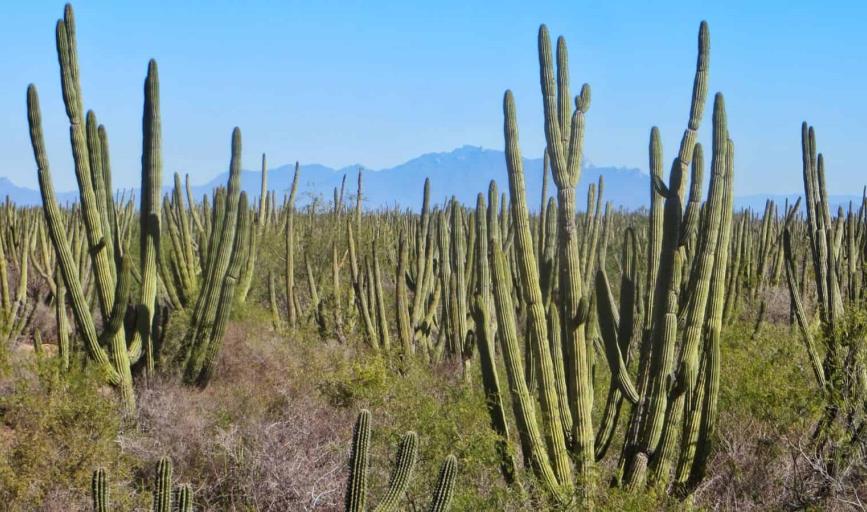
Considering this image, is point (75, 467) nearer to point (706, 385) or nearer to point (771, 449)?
point (706, 385)

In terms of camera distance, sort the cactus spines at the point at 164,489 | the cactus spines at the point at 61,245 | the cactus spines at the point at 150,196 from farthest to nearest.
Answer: the cactus spines at the point at 150,196, the cactus spines at the point at 61,245, the cactus spines at the point at 164,489

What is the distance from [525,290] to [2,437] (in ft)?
14.8

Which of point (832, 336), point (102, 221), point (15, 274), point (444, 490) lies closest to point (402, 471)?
point (444, 490)

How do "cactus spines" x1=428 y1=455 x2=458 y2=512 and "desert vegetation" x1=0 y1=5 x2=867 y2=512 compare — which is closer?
"cactus spines" x1=428 y1=455 x2=458 y2=512

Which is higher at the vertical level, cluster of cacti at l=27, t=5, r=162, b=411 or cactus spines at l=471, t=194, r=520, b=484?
cluster of cacti at l=27, t=5, r=162, b=411

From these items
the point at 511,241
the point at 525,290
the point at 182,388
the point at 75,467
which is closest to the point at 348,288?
the point at 511,241

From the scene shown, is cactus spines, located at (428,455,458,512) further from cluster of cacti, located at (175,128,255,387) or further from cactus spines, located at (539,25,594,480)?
cluster of cacti, located at (175,128,255,387)

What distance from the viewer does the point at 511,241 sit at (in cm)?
1430

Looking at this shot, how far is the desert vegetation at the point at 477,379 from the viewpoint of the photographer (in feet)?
24.2

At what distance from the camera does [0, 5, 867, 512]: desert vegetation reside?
7.39 meters

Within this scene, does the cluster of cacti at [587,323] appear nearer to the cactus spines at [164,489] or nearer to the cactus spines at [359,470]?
the cactus spines at [359,470]

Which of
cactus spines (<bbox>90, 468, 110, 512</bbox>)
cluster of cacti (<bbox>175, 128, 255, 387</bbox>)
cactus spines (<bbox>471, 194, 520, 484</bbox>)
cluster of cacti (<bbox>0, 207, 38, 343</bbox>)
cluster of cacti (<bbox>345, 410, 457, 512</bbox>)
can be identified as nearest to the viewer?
cactus spines (<bbox>90, 468, 110, 512</bbox>)

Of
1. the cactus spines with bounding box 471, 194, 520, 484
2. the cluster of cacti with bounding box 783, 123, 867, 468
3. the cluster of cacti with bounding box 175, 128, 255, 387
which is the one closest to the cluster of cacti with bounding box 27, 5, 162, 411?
the cluster of cacti with bounding box 175, 128, 255, 387

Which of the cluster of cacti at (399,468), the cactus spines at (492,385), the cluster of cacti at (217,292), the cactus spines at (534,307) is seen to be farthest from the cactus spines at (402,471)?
the cluster of cacti at (217,292)
